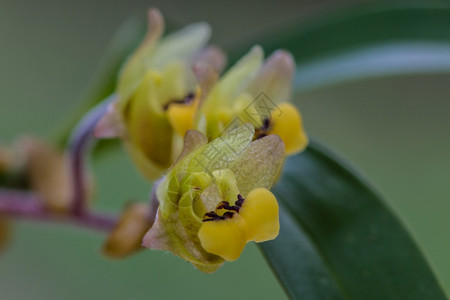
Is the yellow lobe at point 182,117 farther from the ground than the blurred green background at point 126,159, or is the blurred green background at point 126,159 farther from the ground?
the blurred green background at point 126,159

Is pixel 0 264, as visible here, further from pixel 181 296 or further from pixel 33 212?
pixel 33 212

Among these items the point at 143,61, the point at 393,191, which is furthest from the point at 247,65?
the point at 393,191

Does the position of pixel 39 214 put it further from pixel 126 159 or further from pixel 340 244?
pixel 126 159

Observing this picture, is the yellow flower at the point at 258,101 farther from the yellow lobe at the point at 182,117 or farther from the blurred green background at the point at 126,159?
the blurred green background at the point at 126,159

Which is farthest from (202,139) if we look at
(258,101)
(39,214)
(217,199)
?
(39,214)

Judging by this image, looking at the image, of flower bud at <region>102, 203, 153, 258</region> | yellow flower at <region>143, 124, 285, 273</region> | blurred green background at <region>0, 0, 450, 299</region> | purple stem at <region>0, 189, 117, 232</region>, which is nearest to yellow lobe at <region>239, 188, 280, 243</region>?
yellow flower at <region>143, 124, 285, 273</region>

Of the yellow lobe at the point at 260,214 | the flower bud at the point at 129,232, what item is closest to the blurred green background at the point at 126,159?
the flower bud at the point at 129,232
